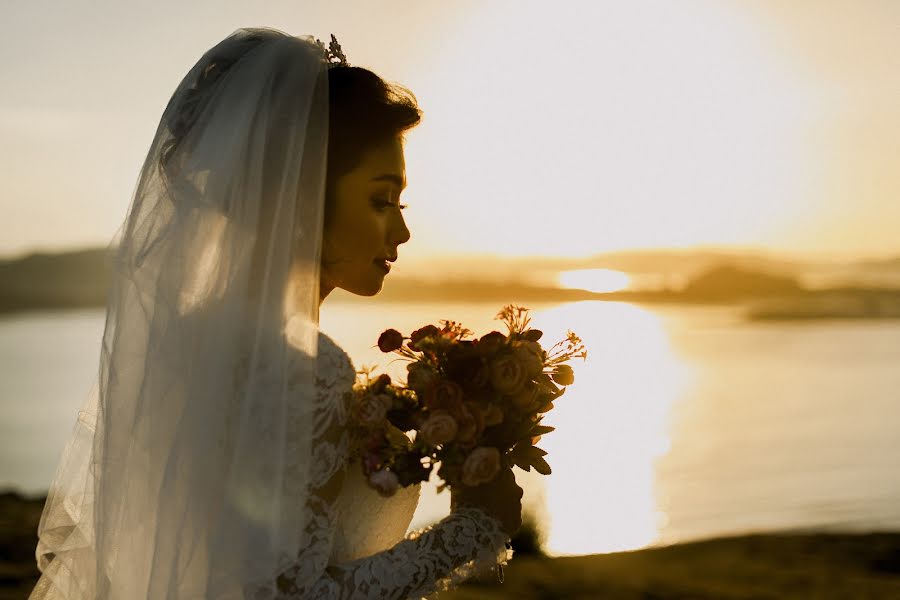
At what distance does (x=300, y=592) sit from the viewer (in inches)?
89.4

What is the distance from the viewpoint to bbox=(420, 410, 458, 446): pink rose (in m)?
2.30

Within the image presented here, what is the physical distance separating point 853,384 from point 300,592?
2270 centimetres

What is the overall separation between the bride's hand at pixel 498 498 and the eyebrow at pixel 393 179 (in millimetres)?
737

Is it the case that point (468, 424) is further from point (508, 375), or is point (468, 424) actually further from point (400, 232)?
point (400, 232)

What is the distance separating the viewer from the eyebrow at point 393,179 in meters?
2.49

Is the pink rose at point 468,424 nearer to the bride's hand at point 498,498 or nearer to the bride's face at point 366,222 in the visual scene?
the bride's hand at point 498,498

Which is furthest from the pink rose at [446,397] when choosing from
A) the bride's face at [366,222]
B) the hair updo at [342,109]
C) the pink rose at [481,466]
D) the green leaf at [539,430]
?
the hair updo at [342,109]

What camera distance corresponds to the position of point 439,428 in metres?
2.30

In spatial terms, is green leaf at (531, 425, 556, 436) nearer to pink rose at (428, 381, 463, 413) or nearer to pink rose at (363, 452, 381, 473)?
pink rose at (428, 381, 463, 413)

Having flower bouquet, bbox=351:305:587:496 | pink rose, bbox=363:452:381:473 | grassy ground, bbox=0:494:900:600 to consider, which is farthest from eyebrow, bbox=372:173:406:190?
grassy ground, bbox=0:494:900:600

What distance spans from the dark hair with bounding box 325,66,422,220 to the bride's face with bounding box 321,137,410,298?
0.02 m

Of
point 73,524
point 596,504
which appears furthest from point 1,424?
point 73,524

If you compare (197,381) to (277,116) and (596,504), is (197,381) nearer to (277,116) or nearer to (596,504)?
(277,116)

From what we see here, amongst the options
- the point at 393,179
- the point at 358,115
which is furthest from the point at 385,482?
the point at 358,115
